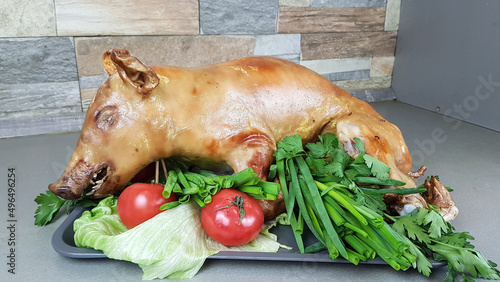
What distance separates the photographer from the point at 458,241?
109cm

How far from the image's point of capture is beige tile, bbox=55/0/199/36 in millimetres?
2268

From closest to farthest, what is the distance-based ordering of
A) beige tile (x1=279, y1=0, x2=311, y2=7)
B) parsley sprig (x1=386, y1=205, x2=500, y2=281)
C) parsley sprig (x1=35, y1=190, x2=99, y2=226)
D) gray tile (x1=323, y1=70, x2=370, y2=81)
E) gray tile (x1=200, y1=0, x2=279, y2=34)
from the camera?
parsley sprig (x1=386, y1=205, x2=500, y2=281) → parsley sprig (x1=35, y1=190, x2=99, y2=226) → gray tile (x1=200, y1=0, x2=279, y2=34) → beige tile (x1=279, y1=0, x2=311, y2=7) → gray tile (x1=323, y1=70, x2=370, y2=81)

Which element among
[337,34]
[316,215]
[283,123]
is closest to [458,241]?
[316,215]

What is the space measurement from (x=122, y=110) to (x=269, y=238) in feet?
1.80

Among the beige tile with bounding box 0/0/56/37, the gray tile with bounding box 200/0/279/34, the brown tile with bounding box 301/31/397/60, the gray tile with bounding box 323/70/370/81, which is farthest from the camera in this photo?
the gray tile with bounding box 323/70/370/81

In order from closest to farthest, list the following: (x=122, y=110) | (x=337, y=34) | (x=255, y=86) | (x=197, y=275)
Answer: (x=197, y=275) < (x=122, y=110) < (x=255, y=86) < (x=337, y=34)

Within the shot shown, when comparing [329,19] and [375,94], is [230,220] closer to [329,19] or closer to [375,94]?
[329,19]

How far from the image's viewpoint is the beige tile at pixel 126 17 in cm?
227

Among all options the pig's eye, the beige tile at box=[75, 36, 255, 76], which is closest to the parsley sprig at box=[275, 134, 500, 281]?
the pig's eye

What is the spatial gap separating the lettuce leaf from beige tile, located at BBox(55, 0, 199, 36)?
1.41 meters

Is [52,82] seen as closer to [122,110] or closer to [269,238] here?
[122,110]

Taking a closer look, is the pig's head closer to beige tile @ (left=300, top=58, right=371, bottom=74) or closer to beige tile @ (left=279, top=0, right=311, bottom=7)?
beige tile @ (left=279, top=0, right=311, bottom=7)

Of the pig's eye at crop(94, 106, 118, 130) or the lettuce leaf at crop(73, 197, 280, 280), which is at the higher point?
the pig's eye at crop(94, 106, 118, 130)

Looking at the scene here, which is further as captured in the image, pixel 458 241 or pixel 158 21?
pixel 158 21
